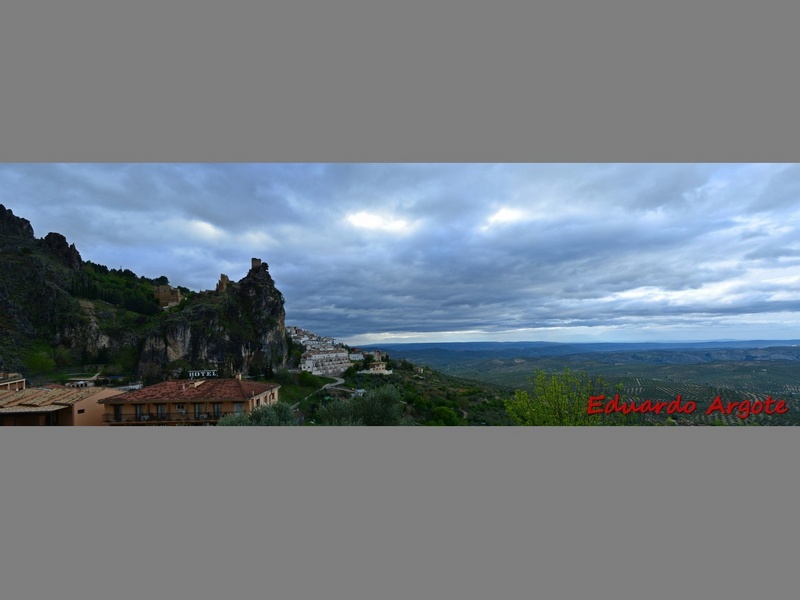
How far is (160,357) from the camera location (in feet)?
45.6

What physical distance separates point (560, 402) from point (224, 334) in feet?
44.2

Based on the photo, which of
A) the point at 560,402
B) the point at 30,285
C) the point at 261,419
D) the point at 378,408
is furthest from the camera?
the point at 30,285

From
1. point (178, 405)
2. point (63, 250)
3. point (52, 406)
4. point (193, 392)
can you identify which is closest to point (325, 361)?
point (193, 392)

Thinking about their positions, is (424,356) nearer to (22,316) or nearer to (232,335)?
(232,335)

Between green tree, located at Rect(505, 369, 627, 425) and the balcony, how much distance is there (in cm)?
975

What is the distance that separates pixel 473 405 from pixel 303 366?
977 centimetres

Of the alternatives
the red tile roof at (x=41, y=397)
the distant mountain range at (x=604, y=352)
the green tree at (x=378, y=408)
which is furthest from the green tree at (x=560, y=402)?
the red tile roof at (x=41, y=397)

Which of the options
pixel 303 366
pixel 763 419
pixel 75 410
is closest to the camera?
pixel 763 419

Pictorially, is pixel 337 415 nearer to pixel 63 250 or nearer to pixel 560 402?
pixel 560 402

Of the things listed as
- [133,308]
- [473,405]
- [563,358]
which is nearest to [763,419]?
[473,405]

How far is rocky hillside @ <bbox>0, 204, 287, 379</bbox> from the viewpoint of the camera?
13.1m

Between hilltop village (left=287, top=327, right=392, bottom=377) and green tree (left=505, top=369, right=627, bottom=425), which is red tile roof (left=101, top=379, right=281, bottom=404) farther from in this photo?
green tree (left=505, top=369, right=627, bottom=425)

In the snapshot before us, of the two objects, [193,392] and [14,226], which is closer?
[193,392]

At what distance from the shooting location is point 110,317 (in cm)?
1491
